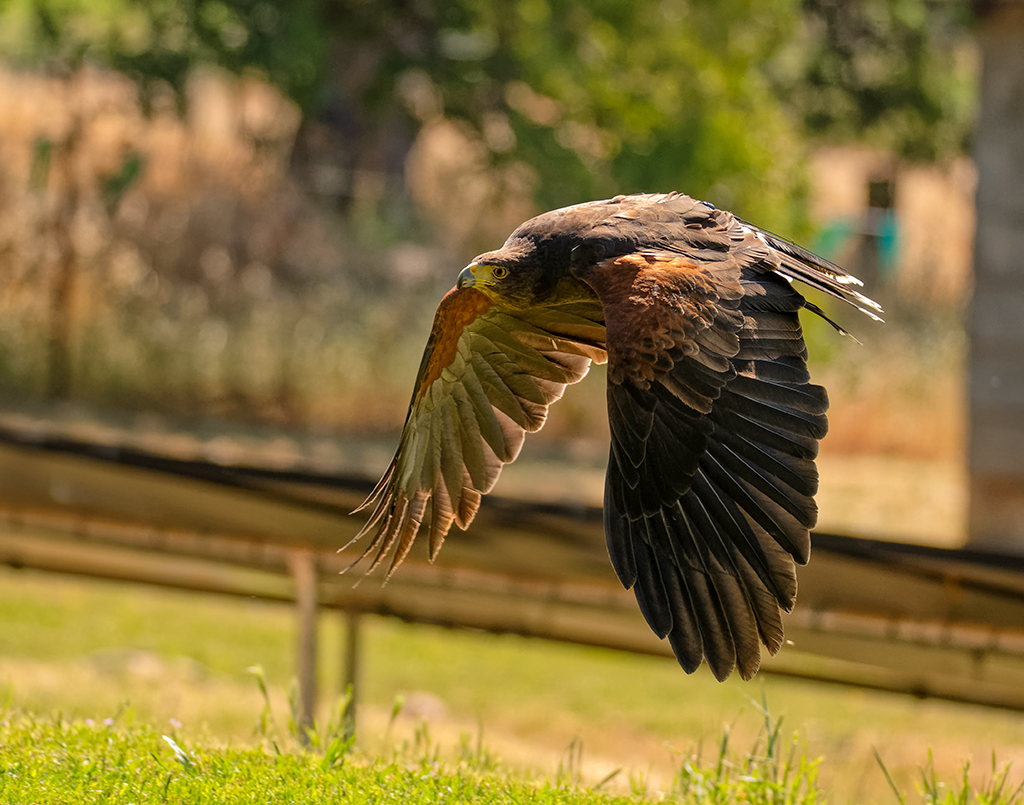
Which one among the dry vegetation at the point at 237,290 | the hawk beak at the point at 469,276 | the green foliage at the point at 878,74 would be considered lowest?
the hawk beak at the point at 469,276

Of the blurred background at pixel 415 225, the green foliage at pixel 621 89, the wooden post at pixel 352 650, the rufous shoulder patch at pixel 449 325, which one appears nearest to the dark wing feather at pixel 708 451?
the rufous shoulder patch at pixel 449 325

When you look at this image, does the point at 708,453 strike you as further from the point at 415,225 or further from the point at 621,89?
the point at 415,225

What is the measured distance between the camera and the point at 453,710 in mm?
7516

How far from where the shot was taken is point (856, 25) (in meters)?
15.1

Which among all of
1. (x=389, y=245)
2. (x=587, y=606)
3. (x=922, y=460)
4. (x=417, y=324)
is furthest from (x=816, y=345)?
(x=587, y=606)

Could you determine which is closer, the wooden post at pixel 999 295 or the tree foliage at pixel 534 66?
the wooden post at pixel 999 295

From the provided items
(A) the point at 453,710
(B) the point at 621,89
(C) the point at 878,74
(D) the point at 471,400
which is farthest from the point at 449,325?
(C) the point at 878,74

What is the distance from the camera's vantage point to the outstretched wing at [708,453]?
279 cm

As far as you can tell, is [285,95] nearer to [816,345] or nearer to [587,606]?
[816,345]

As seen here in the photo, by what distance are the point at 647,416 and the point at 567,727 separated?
4630 millimetres

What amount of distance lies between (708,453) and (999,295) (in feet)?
18.3

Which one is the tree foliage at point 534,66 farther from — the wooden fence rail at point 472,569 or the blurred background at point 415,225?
the wooden fence rail at point 472,569

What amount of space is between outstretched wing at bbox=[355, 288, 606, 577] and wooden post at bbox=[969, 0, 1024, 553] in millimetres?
4763

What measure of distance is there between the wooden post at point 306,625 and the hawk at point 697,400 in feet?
4.24
